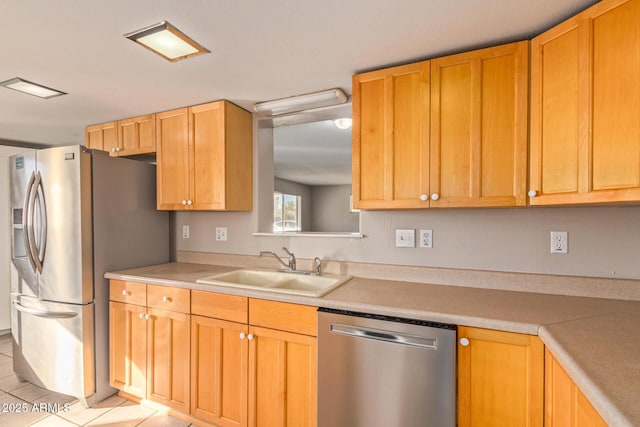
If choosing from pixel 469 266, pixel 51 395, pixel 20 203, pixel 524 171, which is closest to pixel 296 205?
pixel 469 266

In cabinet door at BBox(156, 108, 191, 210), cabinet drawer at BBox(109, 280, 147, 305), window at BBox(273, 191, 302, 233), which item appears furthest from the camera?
window at BBox(273, 191, 302, 233)

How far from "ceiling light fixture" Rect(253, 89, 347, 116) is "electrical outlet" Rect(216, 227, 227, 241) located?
40.7 inches

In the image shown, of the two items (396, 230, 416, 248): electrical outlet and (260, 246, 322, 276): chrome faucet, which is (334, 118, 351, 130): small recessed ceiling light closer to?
(396, 230, 416, 248): electrical outlet

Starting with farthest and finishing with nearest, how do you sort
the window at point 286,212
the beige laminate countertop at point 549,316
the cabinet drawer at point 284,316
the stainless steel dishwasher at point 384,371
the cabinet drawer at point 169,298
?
the window at point 286,212 < the cabinet drawer at point 169,298 < the cabinet drawer at point 284,316 < the stainless steel dishwasher at point 384,371 < the beige laminate countertop at point 549,316

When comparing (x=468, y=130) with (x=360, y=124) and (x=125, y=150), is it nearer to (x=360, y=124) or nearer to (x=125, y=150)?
(x=360, y=124)

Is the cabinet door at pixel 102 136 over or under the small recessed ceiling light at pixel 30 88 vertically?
under

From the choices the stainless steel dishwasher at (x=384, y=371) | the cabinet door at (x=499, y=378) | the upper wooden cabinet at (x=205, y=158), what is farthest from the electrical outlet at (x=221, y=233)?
the cabinet door at (x=499, y=378)

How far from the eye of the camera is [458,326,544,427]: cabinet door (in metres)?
1.16

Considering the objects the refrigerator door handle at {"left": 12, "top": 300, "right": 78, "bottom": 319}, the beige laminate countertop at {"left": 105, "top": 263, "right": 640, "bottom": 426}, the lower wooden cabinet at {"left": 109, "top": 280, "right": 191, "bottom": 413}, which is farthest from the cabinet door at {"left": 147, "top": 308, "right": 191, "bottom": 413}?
the refrigerator door handle at {"left": 12, "top": 300, "right": 78, "bottom": 319}

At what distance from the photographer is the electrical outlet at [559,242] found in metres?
1.63

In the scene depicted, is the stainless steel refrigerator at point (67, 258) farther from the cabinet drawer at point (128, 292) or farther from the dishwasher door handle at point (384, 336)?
the dishwasher door handle at point (384, 336)

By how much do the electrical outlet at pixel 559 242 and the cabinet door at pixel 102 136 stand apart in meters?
3.36

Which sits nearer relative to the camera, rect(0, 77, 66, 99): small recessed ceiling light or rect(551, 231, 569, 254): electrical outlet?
rect(551, 231, 569, 254): electrical outlet

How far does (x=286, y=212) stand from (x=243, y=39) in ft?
4.42
